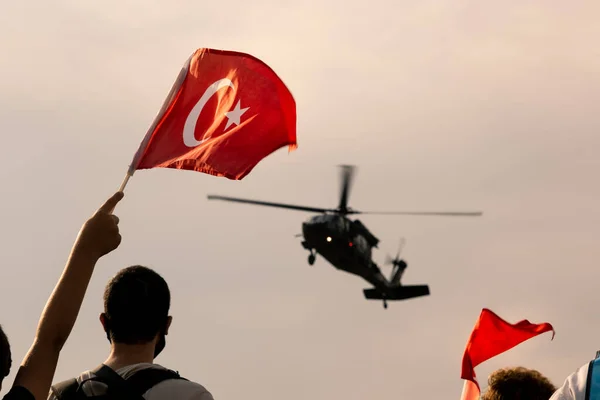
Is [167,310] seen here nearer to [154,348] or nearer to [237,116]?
[154,348]

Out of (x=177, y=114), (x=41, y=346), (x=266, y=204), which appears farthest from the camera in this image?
(x=266, y=204)

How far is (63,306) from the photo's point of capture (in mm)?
3438

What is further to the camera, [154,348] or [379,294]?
[379,294]

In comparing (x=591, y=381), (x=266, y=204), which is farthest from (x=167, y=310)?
(x=266, y=204)

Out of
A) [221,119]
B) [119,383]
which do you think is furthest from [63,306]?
[221,119]

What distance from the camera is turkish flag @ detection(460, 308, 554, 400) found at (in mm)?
7957

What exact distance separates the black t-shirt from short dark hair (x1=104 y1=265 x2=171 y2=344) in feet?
2.86

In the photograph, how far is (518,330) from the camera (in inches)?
320

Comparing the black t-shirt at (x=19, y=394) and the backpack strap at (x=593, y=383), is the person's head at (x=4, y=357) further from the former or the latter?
the backpack strap at (x=593, y=383)

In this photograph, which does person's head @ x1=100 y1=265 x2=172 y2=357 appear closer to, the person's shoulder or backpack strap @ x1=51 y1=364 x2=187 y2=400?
backpack strap @ x1=51 y1=364 x2=187 y2=400

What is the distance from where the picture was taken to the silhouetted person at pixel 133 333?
4.04 m

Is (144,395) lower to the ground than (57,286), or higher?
lower

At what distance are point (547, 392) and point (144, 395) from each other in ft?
8.50

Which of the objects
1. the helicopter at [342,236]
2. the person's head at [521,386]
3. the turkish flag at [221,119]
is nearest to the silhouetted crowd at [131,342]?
the person's head at [521,386]
